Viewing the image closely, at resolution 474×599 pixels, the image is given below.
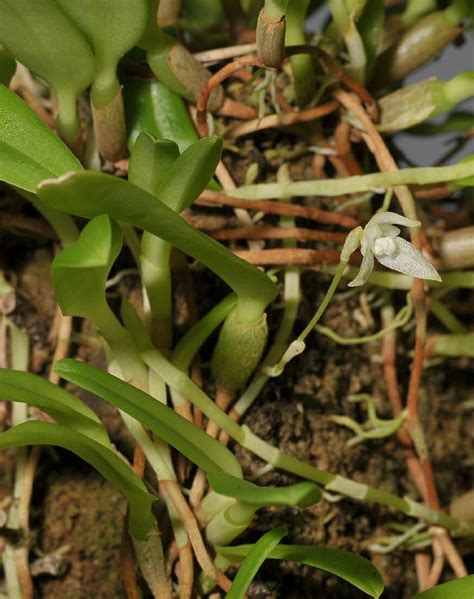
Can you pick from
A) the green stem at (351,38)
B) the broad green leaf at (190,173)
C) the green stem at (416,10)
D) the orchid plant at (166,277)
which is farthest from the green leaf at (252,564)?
the green stem at (416,10)

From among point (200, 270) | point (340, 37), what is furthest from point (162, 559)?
point (340, 37)

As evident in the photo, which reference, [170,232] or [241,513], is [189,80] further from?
[241,513]

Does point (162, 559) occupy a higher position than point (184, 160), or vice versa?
point (184, 160)

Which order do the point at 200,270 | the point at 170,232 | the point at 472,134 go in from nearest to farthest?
the point at 170,232, the point at 200,270, the point at 472,134

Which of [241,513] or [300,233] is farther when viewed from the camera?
[300,233]

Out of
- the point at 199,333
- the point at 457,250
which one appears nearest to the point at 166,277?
the point at 199,333

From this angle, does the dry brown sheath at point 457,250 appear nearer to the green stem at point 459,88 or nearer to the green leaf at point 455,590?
the green stem at point 459,88

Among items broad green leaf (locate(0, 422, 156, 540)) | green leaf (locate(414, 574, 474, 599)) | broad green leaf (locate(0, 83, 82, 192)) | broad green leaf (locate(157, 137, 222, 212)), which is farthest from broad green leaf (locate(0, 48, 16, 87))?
green leaf (locate(414, 574, 474, 599))
